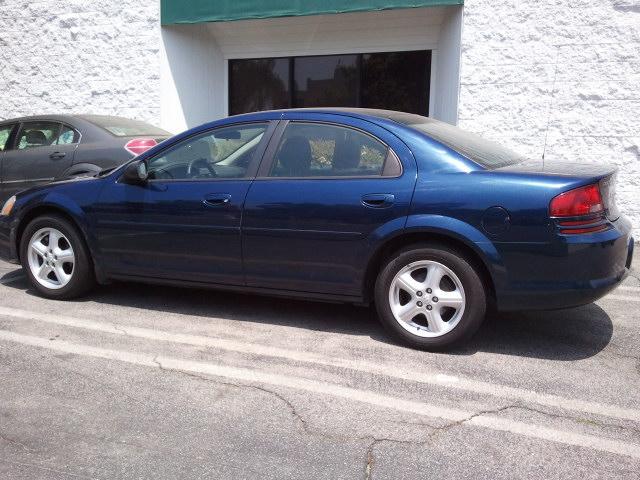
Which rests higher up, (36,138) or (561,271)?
(36,138)

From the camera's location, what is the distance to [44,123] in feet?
→ 26.7

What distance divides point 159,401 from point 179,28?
8.26 metres

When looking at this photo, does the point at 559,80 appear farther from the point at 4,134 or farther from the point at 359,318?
the point at 4,134

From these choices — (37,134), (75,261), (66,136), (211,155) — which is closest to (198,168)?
(211,155)

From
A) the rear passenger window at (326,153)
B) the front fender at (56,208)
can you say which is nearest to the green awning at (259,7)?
the rear passenger window at (326,153)

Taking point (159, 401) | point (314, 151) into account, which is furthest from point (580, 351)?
point (159, 401)

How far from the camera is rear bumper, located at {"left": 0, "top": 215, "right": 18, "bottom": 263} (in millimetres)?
5473

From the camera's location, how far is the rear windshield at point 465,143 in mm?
4316

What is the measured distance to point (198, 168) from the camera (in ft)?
16.0

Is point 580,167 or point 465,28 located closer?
point 580,167

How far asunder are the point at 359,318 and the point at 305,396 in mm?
1468

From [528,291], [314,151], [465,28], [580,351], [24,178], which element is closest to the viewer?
[528,291]

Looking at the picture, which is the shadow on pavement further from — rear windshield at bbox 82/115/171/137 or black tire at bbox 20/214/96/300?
rear windshield at bbox 82/115/171/137

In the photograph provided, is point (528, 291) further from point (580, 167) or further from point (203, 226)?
point (203, 226)
